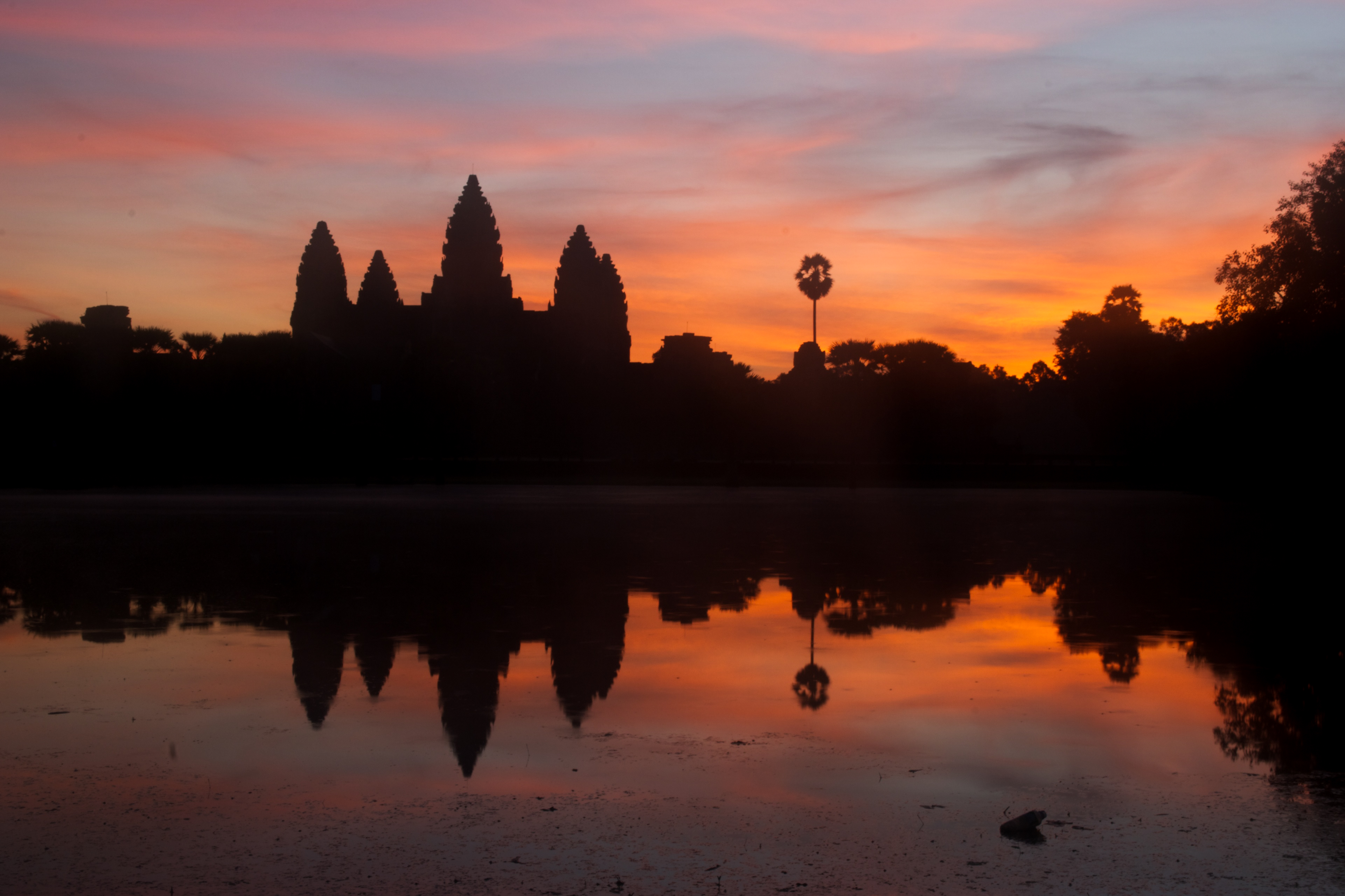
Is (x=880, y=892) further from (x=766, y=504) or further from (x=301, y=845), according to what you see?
(x=766, y=504)

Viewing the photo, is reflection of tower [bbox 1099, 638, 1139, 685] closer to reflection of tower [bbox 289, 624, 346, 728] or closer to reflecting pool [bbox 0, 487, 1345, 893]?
reflecting pool [bbox 0, 487, 1345, 893]

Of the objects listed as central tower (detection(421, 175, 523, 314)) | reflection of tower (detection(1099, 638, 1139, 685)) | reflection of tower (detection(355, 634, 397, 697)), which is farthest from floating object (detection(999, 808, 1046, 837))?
central tower (detection(421, 175, 523, 314))

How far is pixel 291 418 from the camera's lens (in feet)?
229

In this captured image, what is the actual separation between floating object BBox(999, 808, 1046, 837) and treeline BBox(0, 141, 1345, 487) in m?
36.2

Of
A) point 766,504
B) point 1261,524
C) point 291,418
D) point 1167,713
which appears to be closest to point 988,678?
point 1167,713

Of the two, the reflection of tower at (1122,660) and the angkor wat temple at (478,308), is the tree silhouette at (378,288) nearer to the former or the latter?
the angkor wat temple at (478,308)

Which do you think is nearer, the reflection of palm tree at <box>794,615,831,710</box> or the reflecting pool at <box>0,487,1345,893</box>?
the reflecting pool at <box>0,487,1345,893</box>

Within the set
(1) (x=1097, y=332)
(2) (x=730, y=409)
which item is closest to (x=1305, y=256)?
(2) (x=730, y=409)

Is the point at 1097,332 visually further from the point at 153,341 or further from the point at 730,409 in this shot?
the point at 153,341

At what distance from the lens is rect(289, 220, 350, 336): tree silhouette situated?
142000 mm

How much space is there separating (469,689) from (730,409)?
8430cm

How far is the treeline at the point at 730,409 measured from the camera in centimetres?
3991

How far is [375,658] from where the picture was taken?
31.1ft

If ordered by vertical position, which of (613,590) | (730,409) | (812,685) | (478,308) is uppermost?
(478,308)
